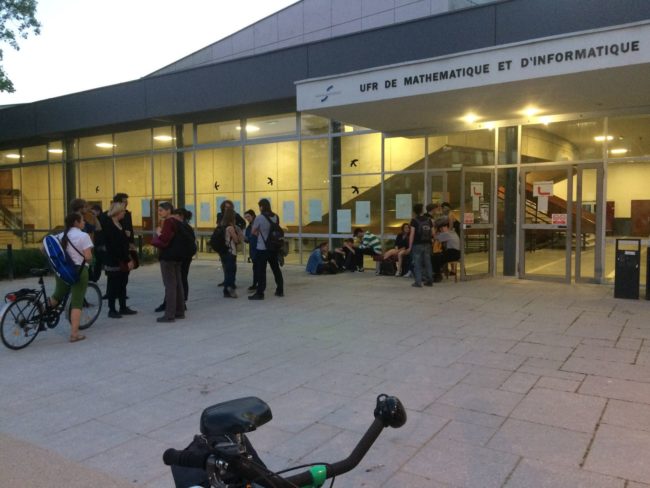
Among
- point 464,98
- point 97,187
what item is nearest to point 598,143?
point 464,98

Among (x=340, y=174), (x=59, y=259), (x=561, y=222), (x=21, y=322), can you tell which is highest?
(x=340, y=174)

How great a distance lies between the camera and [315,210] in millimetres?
15195

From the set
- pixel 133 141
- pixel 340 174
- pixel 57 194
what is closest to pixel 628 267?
pixel 340 174

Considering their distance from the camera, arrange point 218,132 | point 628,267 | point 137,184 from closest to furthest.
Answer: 1. point 628,267
2. point 218,132
3. point 137,184

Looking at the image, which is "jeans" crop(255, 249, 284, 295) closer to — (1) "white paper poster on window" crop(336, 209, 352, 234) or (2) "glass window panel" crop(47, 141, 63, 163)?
(1) "white paper poster on window" crop(336, 209, 352, 234)

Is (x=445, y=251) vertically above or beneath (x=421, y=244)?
beneath

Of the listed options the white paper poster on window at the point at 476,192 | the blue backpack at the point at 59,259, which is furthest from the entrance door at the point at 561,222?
the blue backpack at the point at 59,259

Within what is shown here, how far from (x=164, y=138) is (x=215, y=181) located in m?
2.80

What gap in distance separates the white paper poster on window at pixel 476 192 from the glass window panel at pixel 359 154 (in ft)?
9.29

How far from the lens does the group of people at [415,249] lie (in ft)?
34.4

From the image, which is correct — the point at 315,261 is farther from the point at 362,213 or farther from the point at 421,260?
the point at 421,260

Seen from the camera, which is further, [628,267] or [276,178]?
[276,178]

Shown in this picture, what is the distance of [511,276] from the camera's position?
11859 mm

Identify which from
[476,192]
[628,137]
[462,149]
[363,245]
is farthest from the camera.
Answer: [363,245]
